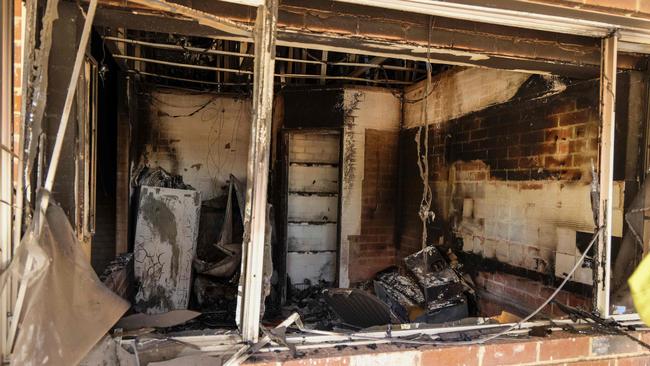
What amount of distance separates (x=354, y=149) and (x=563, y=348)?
3600 mm

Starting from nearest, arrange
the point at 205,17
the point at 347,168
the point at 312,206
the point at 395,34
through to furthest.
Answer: the point at 205,17 → the point at 395,34 → the point at 347,168 → the point at 312,206

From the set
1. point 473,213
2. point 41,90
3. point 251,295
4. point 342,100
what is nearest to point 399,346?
point 251,295

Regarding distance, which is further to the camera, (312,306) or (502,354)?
(312,306)

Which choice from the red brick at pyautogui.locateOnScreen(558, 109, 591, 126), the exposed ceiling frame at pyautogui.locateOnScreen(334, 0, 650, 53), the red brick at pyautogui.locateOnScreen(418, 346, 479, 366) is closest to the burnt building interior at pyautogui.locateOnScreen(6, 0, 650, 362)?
the red brick at pyautogui.locateOnScreen(558, 109, 591, 126)

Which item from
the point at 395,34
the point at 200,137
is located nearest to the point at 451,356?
the point at 395,34

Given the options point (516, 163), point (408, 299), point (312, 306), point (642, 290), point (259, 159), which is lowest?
point (312, 306)

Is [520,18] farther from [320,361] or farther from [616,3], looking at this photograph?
[320,361]

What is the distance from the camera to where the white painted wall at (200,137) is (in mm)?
5465

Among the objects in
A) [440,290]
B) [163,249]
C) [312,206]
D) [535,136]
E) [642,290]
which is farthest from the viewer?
[312,206]

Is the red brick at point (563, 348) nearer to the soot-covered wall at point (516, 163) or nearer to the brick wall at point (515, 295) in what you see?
the brick wall at point (515, 295)

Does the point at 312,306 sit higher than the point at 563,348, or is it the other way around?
the point at 563,348

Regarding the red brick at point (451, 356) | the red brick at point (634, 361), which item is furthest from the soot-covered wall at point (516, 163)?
the red brick at point (451, 356)

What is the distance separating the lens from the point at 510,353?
2.01m

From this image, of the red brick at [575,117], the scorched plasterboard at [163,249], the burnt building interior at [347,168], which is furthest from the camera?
the scorched plasterboard at [163,249]
